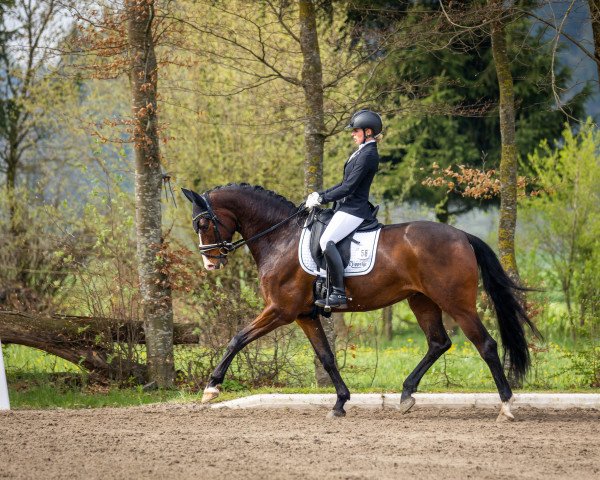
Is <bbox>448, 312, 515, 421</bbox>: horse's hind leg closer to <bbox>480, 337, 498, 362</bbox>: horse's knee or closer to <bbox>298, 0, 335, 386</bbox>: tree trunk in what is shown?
<bbox>480, 337, 498, 362</bbox>: horse's knee

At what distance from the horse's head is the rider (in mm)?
1064

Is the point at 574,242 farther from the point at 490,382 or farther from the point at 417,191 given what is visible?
the point at 490,382

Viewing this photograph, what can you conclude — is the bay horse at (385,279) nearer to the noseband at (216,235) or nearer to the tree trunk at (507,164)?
the noseband at (216,235)

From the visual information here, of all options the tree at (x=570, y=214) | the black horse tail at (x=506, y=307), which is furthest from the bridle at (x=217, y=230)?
the tree at (x=570, y=214)

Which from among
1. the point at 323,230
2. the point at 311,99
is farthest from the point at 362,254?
the point at 311,99

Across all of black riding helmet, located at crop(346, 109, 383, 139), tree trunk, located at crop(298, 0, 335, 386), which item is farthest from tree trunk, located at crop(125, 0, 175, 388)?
black riding helmet, located at crop(346, 109, 383, 139)

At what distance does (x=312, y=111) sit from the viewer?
499 inches

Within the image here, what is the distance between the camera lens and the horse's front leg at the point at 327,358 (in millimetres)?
9977

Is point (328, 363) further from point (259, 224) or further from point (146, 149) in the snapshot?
point (146, 149)

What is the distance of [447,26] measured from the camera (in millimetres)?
12508

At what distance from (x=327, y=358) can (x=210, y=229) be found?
187 centimetres

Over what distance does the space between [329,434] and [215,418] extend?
1.52 m

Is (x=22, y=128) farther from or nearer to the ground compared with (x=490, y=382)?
farther from the ground

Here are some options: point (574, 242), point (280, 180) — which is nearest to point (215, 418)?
point (280, 180)
